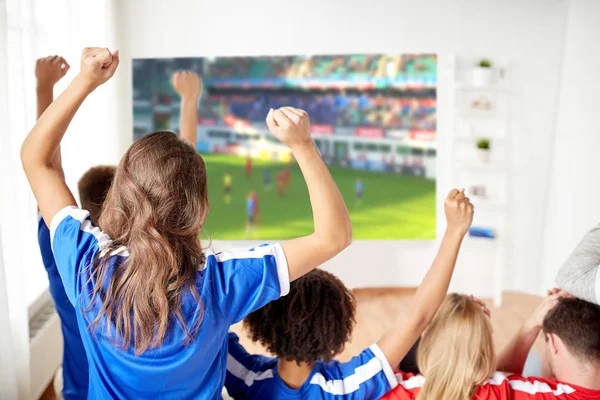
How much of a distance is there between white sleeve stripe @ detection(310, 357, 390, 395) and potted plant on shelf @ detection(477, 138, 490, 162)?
1932 mm

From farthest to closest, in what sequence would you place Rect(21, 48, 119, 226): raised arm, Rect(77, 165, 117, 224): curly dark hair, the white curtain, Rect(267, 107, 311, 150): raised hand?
the white curtain < Rect(77, 165, 117, 224): curly dark hair < Rect(21, 48, 119, 226): raised arm < Rect(267, 107, 311, 150): raised hand

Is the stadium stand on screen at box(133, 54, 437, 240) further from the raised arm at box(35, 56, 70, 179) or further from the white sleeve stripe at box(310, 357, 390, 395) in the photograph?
the white sleeve stripe at box(310, 357, 390, 395)

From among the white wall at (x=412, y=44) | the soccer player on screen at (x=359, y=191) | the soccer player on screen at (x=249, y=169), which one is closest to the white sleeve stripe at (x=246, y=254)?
the white wall at (x=412, y=44)

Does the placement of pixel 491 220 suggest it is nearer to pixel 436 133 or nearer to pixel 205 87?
pixel 436 133

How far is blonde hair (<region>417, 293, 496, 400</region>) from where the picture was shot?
1.04m

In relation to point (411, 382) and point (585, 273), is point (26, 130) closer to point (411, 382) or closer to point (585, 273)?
point (411, 382)

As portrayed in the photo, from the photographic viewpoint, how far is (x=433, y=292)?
1.03 meters

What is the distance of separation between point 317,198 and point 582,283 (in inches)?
20.2

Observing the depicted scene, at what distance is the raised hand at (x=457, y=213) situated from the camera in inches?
39.8

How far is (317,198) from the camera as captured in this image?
77 cm

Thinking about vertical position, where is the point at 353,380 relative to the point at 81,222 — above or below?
below

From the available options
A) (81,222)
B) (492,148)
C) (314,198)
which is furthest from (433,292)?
(492,148)

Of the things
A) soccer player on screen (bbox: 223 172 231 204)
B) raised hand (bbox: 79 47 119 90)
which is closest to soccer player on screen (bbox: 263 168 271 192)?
soccer player on screen (bbox: 223 172 231 204)

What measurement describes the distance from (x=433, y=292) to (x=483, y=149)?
1.88 m
